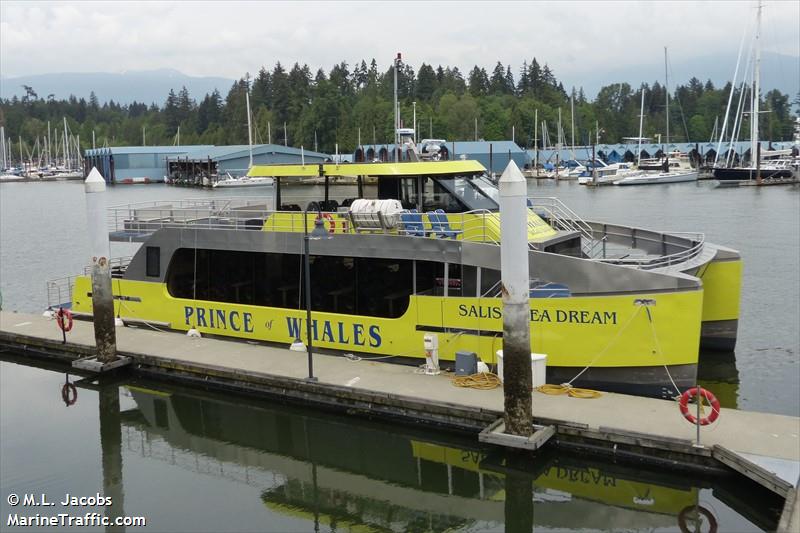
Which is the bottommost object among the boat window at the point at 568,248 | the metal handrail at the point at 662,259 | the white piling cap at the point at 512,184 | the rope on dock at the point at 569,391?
the rope on dock at the point at 569,391

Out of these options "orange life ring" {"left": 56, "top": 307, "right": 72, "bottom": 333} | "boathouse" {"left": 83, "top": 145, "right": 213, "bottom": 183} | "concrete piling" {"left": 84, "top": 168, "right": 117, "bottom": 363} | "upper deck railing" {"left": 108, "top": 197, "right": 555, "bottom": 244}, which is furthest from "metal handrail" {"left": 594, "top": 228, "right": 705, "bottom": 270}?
"boathouse" {"left": 83, "top": 145, "right": 213, "bottom": 183}

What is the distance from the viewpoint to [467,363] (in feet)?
50.4

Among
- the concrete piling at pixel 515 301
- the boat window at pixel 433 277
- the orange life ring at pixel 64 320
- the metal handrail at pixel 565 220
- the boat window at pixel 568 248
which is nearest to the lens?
the concrete piling at pixel 515 301

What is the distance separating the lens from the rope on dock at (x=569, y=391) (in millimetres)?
14297

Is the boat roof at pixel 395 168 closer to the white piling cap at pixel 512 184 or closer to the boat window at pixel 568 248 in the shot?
the boat window at pixel 568 248

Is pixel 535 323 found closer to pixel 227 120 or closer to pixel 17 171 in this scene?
pixel 227 120

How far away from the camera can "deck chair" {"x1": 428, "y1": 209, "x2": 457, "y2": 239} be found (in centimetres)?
1655

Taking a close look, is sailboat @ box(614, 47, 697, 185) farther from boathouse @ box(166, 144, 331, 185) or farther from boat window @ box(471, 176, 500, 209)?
boat window @ box(471, 176, 500, 209)

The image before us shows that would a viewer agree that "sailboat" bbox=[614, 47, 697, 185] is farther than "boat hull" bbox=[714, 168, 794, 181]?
Yes

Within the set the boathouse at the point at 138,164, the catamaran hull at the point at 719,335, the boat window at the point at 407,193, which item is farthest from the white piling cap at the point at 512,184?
the boathouse at the point at 138,164

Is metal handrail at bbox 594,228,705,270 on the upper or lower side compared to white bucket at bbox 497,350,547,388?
upper

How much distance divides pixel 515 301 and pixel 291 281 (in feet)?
26.3

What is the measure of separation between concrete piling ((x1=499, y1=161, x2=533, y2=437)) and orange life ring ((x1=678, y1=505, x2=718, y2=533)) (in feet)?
8.54

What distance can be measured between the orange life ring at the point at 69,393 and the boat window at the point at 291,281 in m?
3.34
